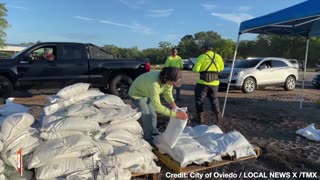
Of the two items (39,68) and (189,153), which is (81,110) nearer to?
(189,153)

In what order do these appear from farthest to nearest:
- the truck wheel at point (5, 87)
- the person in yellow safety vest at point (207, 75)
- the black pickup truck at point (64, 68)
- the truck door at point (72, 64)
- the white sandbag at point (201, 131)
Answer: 1. the truck door at point (72, 64)
2. the black pickup truck at point (64, 68)
3. the truck wheel at point (5, 87)
4. the person in yellow safety vest at point (207, 75)
5. the white sandbag at point (201, 131)

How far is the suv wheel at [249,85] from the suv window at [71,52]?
22.5 ft

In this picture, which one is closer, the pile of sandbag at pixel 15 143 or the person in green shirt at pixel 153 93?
the pile of sandbag at pixel 15 143

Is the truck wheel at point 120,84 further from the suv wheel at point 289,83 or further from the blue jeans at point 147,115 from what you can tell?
the suv wheel at point 289,83

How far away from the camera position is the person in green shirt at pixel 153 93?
489cm

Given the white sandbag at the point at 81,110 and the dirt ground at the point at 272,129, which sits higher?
the white sandbag at the point at 81,110

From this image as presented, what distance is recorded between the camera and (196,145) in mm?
4742

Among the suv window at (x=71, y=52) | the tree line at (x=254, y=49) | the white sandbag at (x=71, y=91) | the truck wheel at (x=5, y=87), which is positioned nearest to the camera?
the white sandbag at (x=71, y=91)

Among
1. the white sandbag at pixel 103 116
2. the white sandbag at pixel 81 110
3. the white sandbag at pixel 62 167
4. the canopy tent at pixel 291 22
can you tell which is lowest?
the white sandbag at pixel 62 167

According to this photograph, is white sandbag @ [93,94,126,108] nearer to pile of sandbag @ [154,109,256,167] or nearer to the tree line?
pile of sandbag @ [154,109,256,167]

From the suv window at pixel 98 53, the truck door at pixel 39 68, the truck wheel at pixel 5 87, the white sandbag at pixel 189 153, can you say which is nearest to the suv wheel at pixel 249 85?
the suv window at pixel 98 53

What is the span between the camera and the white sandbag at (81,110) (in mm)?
4297

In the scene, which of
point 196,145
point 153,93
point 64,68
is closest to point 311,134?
point 196,145

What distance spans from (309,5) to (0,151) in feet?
20.5
